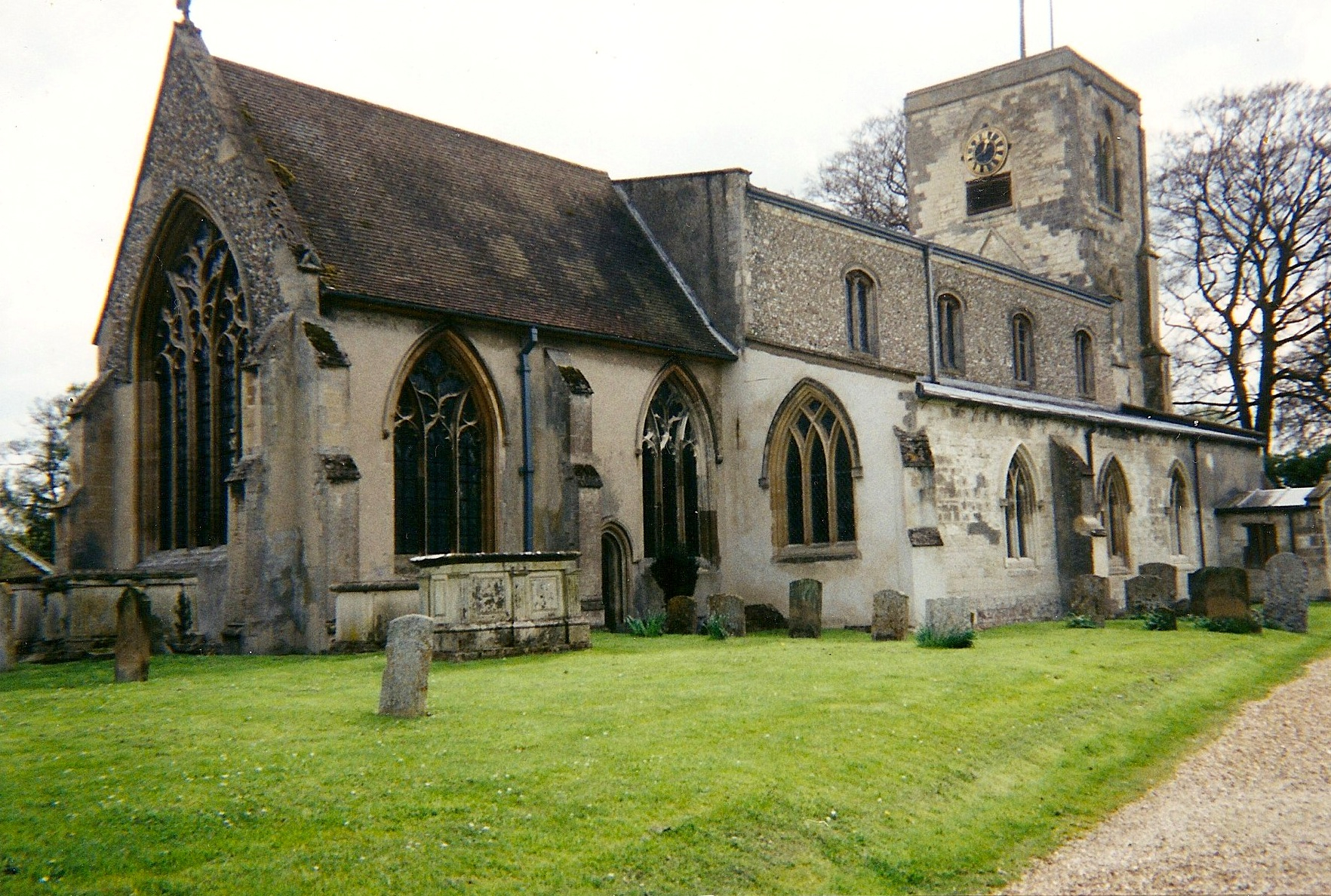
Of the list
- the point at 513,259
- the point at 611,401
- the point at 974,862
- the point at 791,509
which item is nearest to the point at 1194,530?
the point at 791,509

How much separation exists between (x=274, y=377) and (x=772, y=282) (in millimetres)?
11104

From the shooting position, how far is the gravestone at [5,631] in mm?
15148

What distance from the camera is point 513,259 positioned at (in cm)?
2178

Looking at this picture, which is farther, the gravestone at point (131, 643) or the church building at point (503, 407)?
the church building at point (503, 407)

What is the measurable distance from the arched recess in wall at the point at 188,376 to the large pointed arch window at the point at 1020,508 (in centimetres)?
1485

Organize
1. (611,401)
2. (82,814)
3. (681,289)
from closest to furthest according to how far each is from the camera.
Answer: (82,814) < (611,401) < (681,289)

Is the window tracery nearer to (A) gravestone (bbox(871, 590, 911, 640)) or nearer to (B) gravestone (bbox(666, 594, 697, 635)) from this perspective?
(B) gravestone (bbox(666, 594, 697, 635))

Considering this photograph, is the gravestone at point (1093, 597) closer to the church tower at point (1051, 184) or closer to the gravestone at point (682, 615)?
the gravestone at point (682, 615)

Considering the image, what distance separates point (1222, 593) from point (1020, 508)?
453 centimetres

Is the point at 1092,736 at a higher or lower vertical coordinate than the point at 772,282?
lower

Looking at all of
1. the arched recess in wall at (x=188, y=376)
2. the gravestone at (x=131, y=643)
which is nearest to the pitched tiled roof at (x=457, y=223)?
the arched recess in wall at (x=188, y=376)

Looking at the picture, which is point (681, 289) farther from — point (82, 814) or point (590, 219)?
point (82, 814)

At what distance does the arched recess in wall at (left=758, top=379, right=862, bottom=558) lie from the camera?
2212 centimetres

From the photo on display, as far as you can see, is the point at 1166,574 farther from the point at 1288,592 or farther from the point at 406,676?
the point at 406,676
